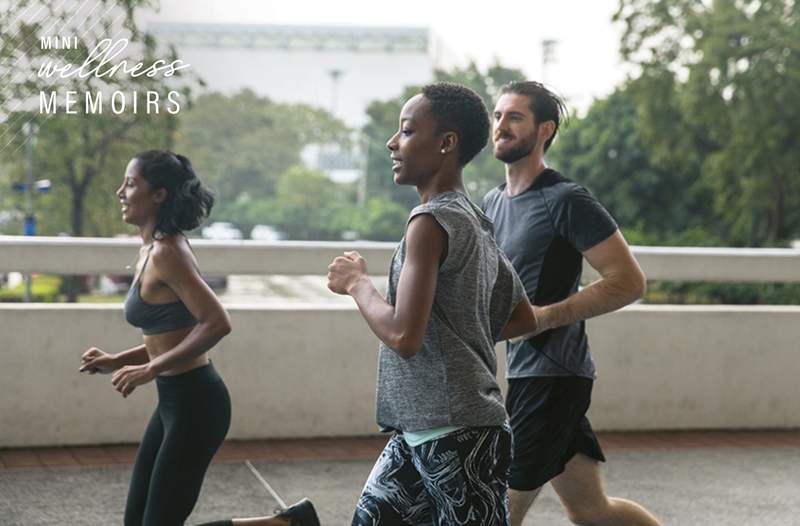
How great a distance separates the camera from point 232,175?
266ft

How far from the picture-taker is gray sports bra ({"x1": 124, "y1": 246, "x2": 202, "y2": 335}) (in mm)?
3693

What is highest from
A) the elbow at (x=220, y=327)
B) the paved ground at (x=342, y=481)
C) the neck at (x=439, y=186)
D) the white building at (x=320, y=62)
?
the white building at (x=320, y=62)

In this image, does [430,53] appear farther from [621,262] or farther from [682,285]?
[621,262]

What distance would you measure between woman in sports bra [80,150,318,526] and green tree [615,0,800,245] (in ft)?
116

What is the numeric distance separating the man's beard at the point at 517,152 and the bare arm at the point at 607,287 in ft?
1.39

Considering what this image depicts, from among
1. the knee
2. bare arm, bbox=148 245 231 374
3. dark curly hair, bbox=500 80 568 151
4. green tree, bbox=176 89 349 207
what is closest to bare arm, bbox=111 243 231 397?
bare arm, bbox=148 245 231 374

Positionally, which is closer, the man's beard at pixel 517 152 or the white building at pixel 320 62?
the man's beard at pixel 517 152

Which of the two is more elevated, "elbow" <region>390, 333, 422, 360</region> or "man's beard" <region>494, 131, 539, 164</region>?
"man's beard" <region>494, 131, 539, 164</region>

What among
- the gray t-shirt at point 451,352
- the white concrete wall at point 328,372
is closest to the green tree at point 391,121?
the white concrete wall at point 328,372

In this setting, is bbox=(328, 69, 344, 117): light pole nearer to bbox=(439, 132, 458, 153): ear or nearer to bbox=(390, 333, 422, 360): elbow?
bbox=(439, 132, 458, 153): ear

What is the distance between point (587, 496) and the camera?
13.4 feet

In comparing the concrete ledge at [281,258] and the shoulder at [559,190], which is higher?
the shoulder at [559,190]

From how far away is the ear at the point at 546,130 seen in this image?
13.4ft

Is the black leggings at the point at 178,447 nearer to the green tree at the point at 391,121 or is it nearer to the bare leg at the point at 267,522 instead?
the bare leg at the point at 267,522
